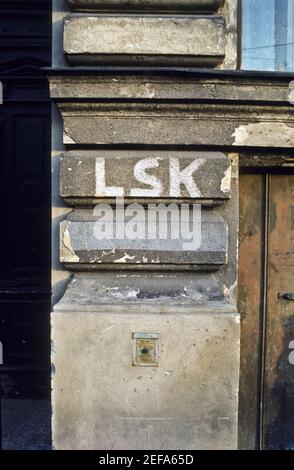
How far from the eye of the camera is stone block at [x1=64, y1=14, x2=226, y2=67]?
8.11 ft

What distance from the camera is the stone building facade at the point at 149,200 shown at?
2.48 metres

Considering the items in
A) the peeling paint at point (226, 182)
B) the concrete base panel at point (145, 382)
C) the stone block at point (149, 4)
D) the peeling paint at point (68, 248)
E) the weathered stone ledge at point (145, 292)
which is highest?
the stone block at point (149, 4)

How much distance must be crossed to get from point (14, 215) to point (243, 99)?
7.42ft

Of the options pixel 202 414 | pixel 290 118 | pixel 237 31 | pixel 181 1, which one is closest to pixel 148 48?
pixel 181 1

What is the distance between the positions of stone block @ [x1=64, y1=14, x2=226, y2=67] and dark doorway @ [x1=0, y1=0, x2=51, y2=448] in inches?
55.6

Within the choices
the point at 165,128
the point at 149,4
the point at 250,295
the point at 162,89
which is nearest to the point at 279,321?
the point at 250,295

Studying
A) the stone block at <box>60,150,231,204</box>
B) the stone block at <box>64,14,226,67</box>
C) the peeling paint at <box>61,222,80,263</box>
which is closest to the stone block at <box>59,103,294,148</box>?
the stone block at <box>60,150,231,204</box>

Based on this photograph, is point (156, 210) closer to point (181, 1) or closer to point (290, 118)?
point (290, 118)

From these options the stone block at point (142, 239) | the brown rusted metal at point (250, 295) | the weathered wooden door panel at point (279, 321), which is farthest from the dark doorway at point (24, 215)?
the weathered wooden door panel at point (279, 321)

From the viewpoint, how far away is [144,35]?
2475mm

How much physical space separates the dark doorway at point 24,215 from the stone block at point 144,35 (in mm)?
1412

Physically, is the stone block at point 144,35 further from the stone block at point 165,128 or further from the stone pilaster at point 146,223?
the stone block at point 165,128

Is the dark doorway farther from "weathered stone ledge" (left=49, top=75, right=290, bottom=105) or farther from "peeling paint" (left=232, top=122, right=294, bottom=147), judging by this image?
"peeling paint" (left=232, top=122, right=294, bottom=147)

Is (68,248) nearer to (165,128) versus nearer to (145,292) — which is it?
(145,292)
